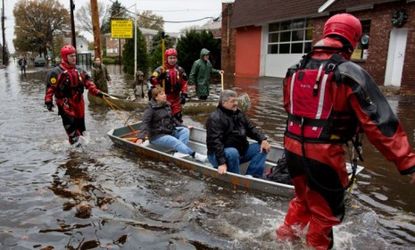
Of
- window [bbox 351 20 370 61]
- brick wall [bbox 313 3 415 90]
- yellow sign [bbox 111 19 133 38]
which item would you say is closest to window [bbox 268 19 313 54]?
window [bbox 351 20 370 61]

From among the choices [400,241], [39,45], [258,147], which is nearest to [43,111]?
[258,147]

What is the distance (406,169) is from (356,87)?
0.66m

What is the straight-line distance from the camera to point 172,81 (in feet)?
29.2

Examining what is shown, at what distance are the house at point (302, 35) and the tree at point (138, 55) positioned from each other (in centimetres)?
577

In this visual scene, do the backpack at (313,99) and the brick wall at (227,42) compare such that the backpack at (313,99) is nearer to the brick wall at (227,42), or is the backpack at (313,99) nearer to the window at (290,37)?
the window at (290,37)

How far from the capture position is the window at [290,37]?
2203 centimetres

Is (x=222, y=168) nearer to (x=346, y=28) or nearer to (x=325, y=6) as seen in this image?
(x=346, y=28)

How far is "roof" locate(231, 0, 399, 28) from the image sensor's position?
55.8 ft

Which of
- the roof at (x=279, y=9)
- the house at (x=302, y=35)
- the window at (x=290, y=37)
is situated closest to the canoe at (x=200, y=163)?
the house at (x=302, y=35)

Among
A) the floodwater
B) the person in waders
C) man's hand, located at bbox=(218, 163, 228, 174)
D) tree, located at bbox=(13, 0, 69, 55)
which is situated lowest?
the floodwater

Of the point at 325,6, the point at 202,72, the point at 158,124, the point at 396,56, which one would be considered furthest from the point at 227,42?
the point at 158,124

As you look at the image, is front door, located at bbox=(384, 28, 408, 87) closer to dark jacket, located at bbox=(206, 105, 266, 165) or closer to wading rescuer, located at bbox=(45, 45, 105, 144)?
dark jacket, located at bbox=(206, 105, 266, 165)

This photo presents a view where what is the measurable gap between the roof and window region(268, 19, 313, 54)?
1.00 m

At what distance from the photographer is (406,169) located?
2803 millimetres
